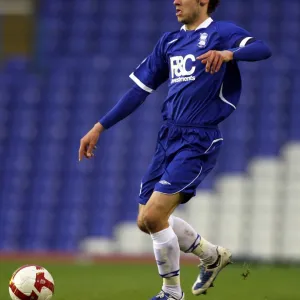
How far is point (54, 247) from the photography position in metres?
15.5

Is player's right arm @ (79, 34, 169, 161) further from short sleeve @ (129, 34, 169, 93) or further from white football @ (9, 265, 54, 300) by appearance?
white football @ (9, 265, 54, 300)

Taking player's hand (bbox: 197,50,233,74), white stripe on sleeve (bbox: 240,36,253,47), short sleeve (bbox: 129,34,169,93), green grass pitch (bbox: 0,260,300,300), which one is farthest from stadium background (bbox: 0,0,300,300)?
player's hand (bbox: 197,50,233,74)

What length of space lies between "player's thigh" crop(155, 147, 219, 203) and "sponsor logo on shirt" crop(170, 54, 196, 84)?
1.71ft

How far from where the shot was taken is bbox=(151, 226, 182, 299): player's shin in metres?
6.02

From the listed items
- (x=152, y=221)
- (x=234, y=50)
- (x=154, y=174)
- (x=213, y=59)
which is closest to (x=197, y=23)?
(x=234, y=50)

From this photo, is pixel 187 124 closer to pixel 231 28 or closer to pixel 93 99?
pixel 231 28

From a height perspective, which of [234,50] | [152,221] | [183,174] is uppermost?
[234,50]

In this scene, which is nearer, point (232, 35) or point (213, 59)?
point (213, 59)

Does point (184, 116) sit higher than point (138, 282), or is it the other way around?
point (184, 116)

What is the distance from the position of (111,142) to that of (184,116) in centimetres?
1047

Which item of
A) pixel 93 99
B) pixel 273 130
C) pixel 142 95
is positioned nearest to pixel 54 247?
pixel 93 99

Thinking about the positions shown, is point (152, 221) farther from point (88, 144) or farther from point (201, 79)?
point (201, 79)

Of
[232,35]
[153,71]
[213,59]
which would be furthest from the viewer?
[153,71]

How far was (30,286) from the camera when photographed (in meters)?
6.20
